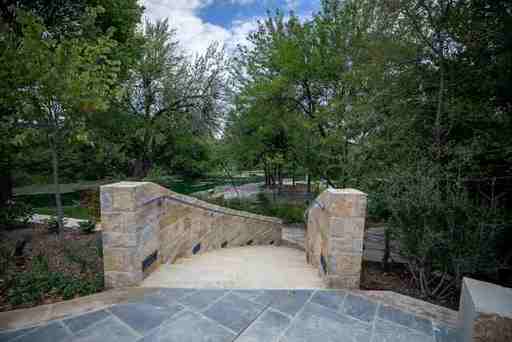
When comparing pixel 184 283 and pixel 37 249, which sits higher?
pixel 184 283

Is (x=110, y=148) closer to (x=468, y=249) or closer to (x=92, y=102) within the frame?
(x=92, y=102)

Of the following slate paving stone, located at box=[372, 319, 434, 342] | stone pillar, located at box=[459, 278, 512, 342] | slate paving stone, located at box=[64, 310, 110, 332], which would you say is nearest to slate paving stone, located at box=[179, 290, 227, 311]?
slate paving stone, located at box=[64, 310, 110, 332]

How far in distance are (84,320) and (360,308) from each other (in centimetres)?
215

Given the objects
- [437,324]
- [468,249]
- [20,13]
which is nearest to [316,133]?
[468,249]

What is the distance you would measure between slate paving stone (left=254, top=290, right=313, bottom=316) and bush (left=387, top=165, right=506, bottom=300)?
4.68 feet

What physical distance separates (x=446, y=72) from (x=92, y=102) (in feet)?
18.3

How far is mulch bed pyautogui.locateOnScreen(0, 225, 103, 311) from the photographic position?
92.0 inches

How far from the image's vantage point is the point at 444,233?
2.55 meters

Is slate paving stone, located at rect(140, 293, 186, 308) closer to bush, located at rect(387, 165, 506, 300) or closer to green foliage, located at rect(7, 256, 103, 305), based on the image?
green foliage, located at rect(7, 256, 103, 305)

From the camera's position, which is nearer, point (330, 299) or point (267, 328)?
point (267, 328)

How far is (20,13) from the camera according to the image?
3318mm

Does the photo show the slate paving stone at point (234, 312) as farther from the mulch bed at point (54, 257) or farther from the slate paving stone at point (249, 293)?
the mulch bed at point (54, 257)

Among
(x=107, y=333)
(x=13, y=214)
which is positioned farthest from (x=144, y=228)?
(x=13, y=214)

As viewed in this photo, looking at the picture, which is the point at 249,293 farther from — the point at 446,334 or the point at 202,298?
the point at 446,334
